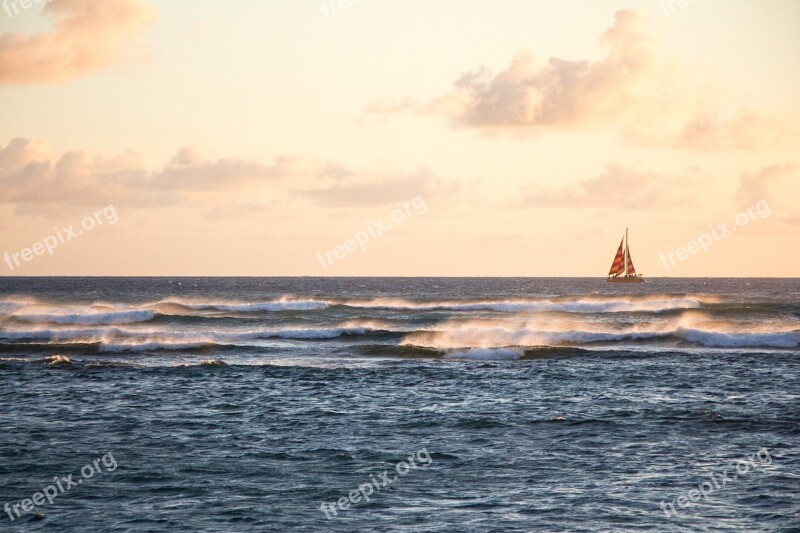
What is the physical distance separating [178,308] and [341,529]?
245 feet

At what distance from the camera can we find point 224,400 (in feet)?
96.0

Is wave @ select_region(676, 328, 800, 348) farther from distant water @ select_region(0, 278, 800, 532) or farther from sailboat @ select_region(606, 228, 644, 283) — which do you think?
sailboat @ select_region(606, 228, 644, 283)

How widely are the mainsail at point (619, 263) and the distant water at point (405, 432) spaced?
292ft

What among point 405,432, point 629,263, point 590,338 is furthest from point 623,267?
point 405,432

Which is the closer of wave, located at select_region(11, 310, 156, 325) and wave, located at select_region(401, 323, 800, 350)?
wave, located at select_region(401, 323, 800, 350)

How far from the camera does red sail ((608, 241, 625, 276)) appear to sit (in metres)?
138

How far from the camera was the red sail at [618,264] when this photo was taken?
137562 millimetres

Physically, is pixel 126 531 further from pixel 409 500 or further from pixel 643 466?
pixel 643 466

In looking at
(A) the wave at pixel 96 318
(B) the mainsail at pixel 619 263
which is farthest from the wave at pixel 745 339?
(B) the mainsail at pixel 619 263

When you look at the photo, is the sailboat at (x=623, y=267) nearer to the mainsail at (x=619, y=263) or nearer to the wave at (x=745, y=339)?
the mainsail at (x=619, y=263)

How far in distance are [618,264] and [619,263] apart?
0.33 m

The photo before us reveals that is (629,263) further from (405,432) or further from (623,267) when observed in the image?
(405,432)

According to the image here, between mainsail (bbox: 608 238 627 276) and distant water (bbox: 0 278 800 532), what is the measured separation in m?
88.9

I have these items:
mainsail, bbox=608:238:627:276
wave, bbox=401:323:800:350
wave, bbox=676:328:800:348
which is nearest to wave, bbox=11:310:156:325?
wave, bbox=401:323:800:350
